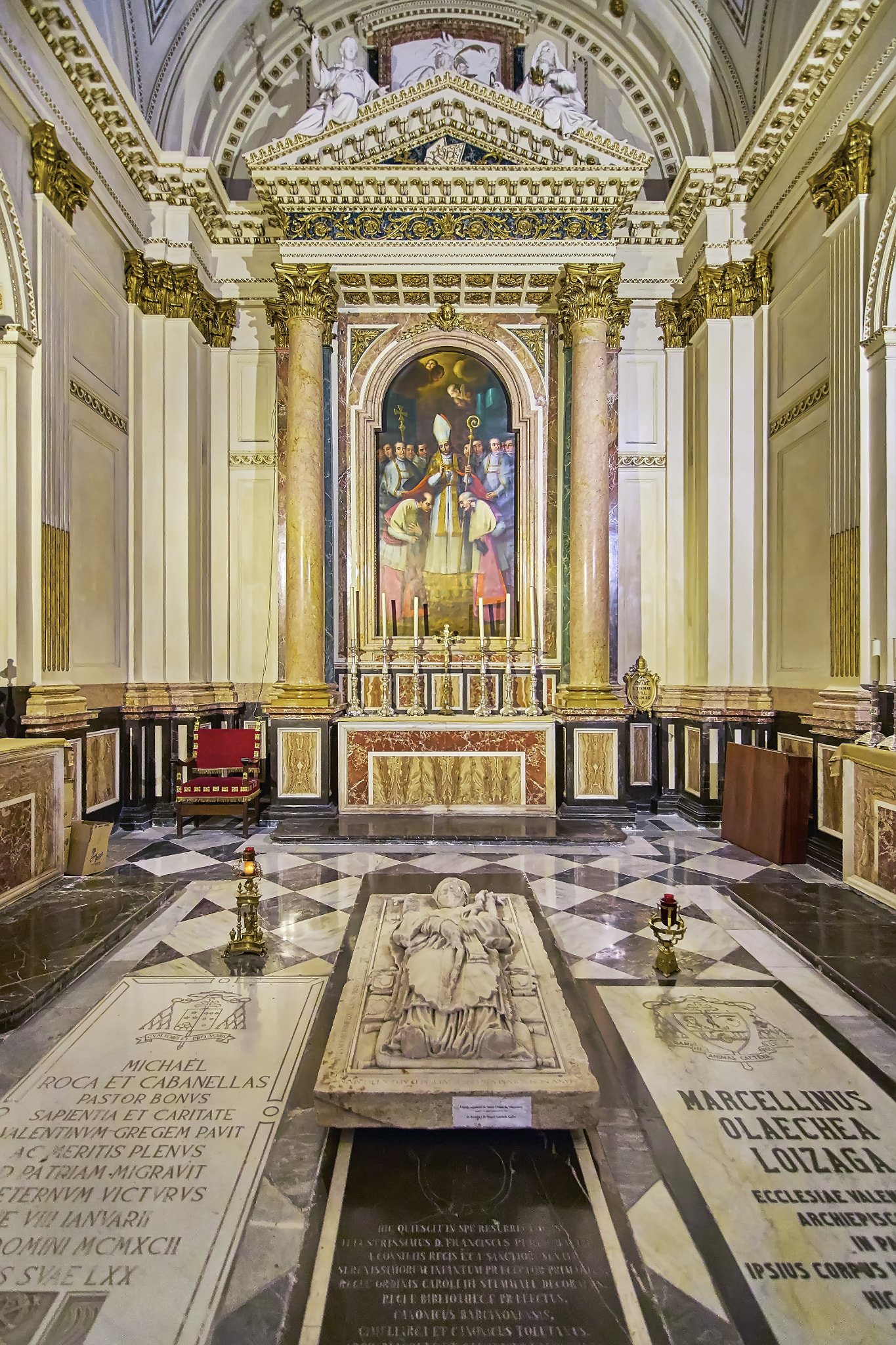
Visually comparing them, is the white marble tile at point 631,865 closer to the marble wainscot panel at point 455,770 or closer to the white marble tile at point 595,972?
the marble wainscot panel at point 455,770

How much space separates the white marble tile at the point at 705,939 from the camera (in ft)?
12.5

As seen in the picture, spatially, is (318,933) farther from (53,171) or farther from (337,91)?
(337,91)

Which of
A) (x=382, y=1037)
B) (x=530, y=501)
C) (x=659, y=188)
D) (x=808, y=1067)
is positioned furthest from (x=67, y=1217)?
(x=659, y=188)

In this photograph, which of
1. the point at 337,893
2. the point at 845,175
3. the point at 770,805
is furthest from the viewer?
the point at 770,805

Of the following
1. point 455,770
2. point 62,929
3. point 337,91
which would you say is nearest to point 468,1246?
point 62,929

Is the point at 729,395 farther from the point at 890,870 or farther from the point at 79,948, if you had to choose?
the point at 79,948

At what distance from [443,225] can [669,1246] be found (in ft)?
27.0

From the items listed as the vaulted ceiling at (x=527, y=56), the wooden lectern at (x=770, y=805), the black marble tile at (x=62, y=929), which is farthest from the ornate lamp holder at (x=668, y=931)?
the vaulted ceiling at (x=527, y=56)

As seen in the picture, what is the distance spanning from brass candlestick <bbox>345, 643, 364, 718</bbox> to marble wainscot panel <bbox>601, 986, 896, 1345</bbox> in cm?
444

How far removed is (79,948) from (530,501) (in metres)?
6.08

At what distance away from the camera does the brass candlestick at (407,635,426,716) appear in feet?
23.7

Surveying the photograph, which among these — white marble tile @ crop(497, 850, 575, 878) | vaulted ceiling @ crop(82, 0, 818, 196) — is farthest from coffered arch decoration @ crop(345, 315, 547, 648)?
white marble tile @ crop(497, 850, 575, 878)

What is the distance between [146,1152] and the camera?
2.23 meters

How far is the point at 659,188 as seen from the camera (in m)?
8.09
